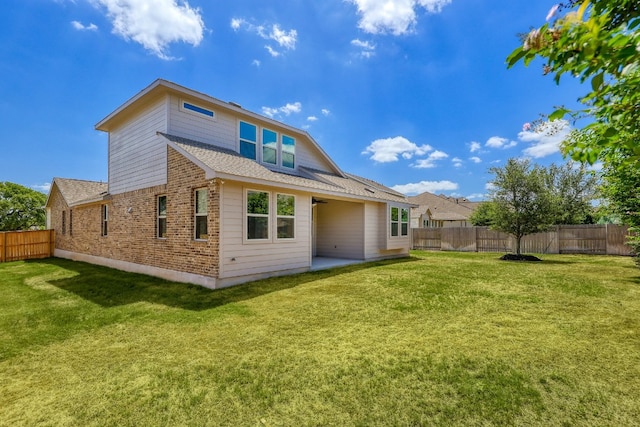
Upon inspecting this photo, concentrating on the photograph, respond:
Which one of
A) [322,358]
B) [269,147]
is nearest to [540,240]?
[269,147]

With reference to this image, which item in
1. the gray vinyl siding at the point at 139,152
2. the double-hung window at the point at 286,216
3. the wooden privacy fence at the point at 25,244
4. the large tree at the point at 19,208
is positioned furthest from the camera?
the large tree at the point at 19,208

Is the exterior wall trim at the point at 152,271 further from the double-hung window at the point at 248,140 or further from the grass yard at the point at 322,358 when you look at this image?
the double-hung window at the point at 248,140

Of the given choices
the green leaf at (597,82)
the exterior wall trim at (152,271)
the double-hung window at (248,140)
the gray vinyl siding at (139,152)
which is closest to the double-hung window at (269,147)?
the double-hung window at (248,140)

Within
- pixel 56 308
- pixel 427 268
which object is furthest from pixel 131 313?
pixel 427 268

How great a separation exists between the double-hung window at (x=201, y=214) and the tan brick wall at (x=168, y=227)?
0.12m

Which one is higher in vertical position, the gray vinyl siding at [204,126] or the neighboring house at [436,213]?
the gray vinyl siding at [204,126]

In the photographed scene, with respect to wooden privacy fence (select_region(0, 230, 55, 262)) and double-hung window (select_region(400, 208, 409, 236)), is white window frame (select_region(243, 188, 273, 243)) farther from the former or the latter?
wooden privacy fence (select_region(0, 230, 55, 262))

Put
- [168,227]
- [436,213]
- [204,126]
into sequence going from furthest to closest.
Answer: [436,213] → [204,126] → [168,227]

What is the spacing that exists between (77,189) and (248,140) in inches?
497

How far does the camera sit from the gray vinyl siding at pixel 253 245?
7.62 meters

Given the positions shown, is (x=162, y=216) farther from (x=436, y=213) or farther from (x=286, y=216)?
(x=436, y=213)

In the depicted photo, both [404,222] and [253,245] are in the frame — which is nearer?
[253,245]

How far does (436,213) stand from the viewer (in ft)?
135

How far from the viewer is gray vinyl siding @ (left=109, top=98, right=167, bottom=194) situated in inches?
369
